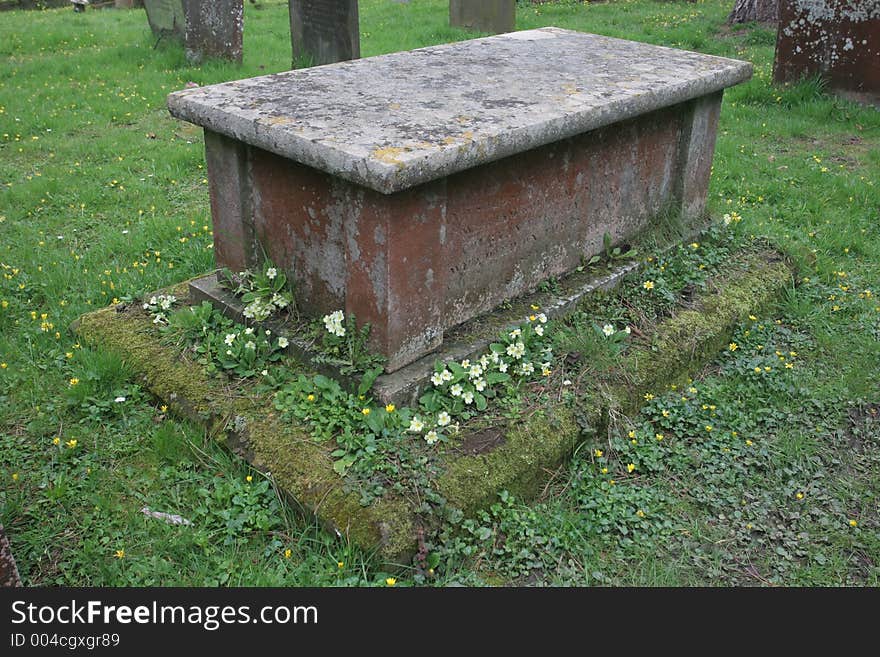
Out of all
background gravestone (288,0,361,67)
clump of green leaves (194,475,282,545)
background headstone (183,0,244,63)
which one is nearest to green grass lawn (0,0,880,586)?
A: clump of green leaves (194,475,282,545)

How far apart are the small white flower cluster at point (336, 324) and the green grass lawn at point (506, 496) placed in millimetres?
558

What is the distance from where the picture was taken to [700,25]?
32.3 feet

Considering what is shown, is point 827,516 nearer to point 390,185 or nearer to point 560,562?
point 560,562

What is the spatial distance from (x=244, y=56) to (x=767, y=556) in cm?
727

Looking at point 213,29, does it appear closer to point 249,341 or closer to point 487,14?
point 487,14

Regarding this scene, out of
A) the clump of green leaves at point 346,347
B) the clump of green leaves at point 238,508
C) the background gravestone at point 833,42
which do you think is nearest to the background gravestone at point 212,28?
the background gravestone at point 833,42

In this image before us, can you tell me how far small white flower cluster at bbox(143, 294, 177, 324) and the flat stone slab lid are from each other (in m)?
0.80

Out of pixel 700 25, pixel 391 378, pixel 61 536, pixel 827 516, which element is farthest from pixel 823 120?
pixel 61 536

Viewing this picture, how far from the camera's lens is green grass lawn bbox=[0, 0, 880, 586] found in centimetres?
266

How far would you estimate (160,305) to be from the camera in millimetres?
3621

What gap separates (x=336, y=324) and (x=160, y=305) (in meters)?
1.00

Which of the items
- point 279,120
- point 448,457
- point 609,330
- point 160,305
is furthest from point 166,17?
point 448,457

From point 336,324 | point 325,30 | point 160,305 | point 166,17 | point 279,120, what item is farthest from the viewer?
point 166,17

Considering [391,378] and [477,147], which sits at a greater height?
[477,147]
